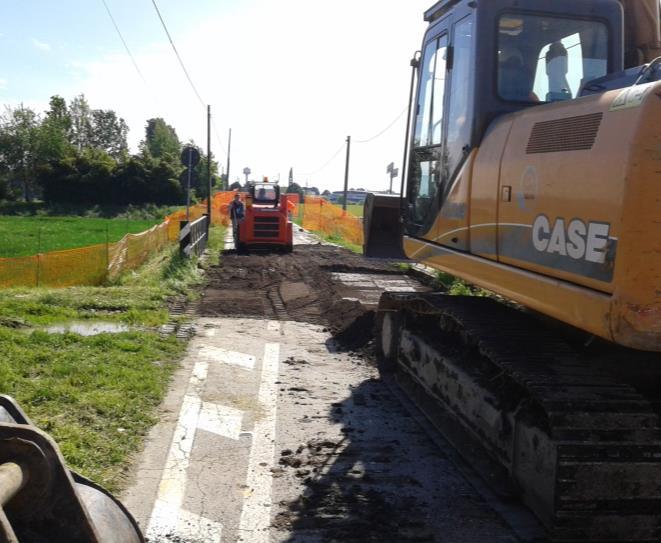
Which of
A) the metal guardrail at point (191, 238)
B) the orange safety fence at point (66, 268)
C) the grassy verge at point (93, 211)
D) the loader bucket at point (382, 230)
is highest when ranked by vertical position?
the loader bucket at point (382, 230)

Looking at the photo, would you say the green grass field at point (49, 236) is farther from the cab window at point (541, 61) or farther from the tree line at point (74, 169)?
the cab window at point (541, 61)

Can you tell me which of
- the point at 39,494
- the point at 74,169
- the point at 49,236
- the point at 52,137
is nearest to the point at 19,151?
the point at 52,137

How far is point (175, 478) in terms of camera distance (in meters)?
5.27

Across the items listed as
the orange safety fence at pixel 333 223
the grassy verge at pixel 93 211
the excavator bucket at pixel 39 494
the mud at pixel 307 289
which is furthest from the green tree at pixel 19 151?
the excavator bucket at pixel 39 494

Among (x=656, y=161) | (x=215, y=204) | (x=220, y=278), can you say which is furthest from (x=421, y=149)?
(x=215, y=204)

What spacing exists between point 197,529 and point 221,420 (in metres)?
2.07

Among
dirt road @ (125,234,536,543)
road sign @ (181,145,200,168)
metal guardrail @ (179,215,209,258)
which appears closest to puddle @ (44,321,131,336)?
dirt road @ (125,234,536,543)

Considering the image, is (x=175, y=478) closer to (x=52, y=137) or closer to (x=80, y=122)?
(x=52, y=137)

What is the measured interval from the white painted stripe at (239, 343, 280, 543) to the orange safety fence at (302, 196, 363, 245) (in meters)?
22.3

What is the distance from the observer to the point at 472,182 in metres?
5.49

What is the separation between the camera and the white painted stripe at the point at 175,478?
14.9ft

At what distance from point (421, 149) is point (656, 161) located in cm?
368

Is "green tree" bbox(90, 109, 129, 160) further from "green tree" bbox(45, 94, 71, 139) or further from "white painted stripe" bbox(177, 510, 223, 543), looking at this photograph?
"white painted stripe" bbox(177, 510, 223, 543)

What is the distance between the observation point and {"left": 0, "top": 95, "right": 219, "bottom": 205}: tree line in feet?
188
